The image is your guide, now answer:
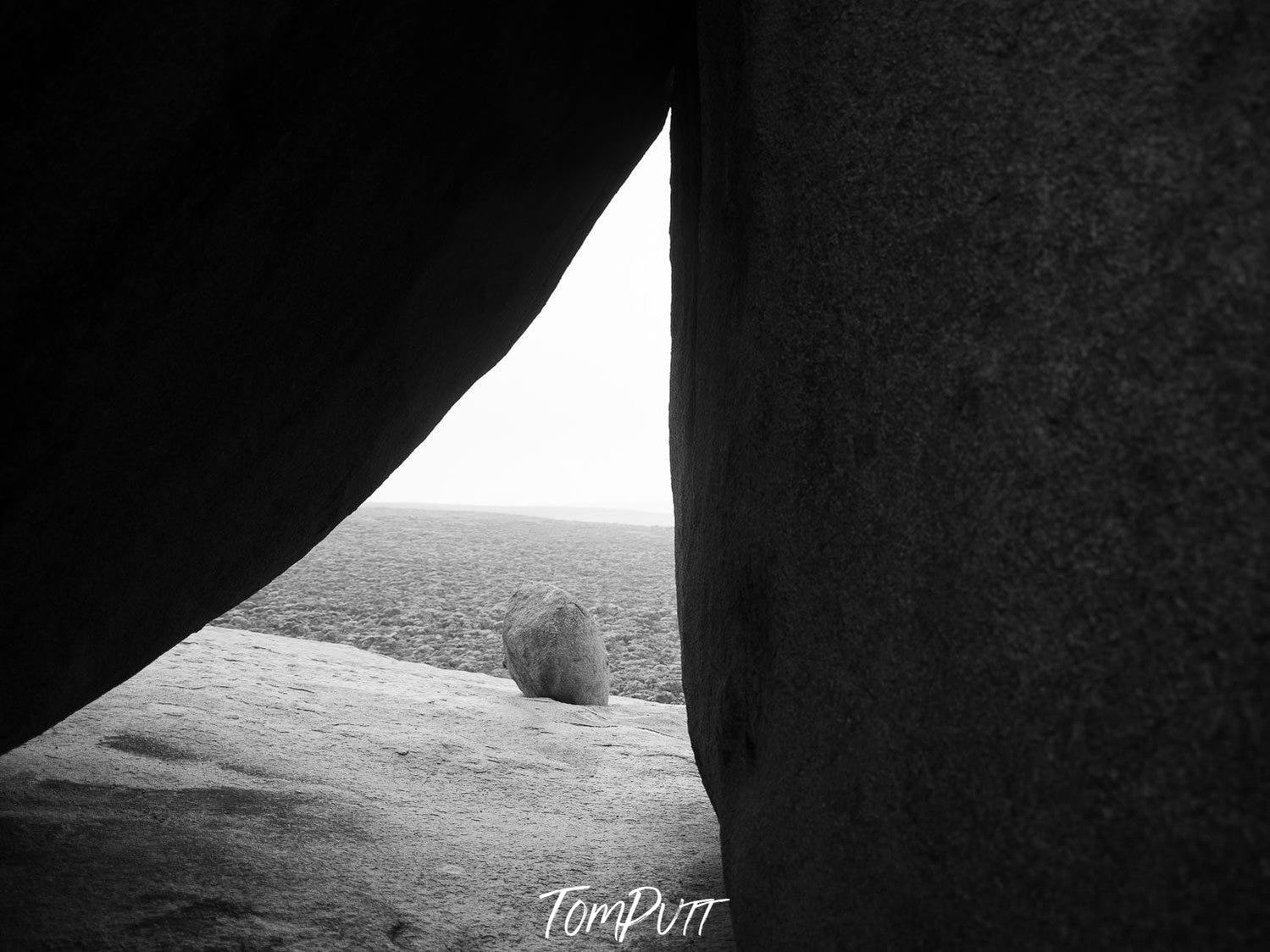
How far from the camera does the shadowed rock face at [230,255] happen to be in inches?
54.9

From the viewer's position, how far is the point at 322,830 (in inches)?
101

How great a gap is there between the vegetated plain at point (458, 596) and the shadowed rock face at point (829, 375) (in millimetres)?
6989

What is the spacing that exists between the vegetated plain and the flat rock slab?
202 inches

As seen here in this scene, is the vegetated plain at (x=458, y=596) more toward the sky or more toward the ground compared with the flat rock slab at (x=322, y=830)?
more toward the ground

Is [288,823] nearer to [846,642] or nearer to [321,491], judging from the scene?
[321,491]

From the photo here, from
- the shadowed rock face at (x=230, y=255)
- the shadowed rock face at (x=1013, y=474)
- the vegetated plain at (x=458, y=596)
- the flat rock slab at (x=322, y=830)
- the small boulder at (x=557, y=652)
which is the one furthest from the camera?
the vegetated plain at (x=458, y=596)

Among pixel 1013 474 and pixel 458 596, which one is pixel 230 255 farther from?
pixel 458 596

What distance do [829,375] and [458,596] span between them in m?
13.4

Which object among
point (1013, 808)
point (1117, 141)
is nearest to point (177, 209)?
point (1117, 141)

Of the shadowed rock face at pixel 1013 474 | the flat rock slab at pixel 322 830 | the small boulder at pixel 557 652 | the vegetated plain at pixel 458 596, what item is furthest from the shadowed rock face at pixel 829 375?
the vegetated plain at pixel 458 596

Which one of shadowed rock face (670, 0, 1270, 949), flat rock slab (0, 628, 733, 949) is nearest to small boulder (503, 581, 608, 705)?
flat rock slab (0, 628, 733, 949)

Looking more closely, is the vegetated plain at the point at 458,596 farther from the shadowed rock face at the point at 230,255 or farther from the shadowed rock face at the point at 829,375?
the shadowed rock face at the point at 829,375

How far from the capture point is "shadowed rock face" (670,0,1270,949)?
2.55ft

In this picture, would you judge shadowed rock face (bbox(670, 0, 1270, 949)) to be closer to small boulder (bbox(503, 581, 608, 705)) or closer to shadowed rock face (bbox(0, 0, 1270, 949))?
shadowed rock face (bbox(0, 0, 1270, 949))
